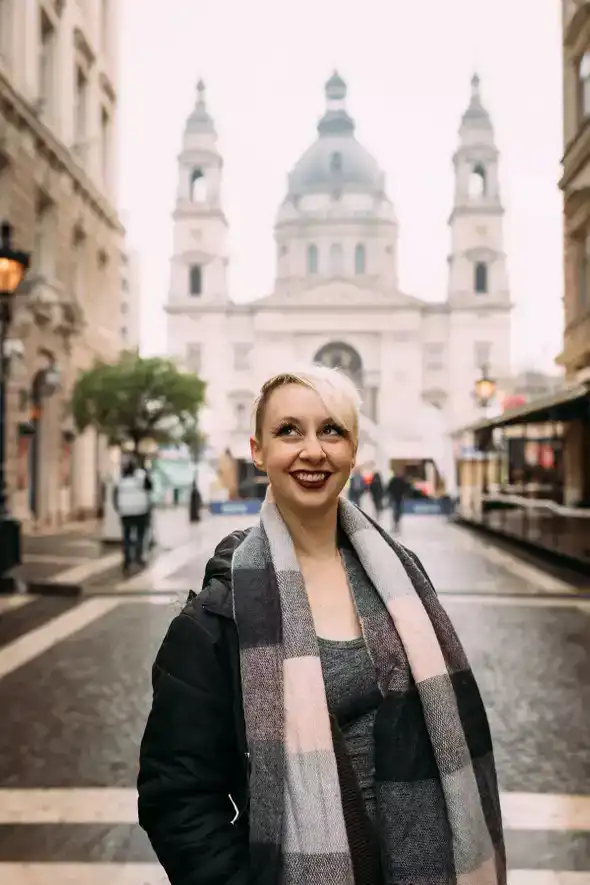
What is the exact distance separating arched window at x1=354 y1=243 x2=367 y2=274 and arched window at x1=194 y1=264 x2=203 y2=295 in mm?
14433

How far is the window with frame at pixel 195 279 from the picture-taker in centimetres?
7344

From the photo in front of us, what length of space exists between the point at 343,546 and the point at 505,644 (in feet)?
22.7

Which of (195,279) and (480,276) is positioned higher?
(195,279)

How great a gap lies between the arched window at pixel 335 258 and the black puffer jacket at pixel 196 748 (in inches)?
3160

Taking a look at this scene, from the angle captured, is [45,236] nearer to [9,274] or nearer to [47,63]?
[47,63]

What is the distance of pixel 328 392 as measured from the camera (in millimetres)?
2066

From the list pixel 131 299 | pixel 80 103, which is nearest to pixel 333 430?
pixel 80 103

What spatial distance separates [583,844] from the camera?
4.27 m

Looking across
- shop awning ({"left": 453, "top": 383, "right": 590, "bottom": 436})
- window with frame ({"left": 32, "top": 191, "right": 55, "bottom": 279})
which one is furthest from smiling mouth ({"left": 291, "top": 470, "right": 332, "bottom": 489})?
window with frame ({"left": 32, "top": 191, "right": 55, "bottom": 279})

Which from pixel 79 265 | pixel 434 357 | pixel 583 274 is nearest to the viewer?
pixel 583 274

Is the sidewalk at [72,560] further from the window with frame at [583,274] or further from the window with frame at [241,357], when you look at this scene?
the window with frame at [241,357]

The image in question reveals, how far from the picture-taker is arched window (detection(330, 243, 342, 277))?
267 ft

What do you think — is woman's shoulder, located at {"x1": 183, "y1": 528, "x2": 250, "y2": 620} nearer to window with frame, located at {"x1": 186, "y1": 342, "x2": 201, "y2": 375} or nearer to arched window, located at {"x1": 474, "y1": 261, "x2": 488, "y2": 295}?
window with frame, located at {"x1": 186, "y1": 342, "x2": 201, "y2": 375}

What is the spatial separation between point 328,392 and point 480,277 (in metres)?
72.1
